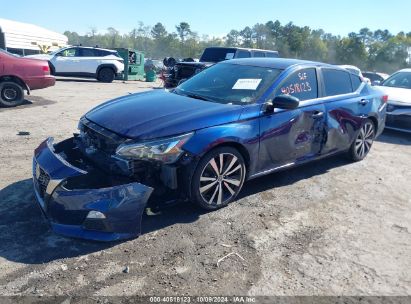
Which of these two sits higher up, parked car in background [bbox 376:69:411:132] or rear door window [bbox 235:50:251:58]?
rear door window [bbox 235:50:251:58]

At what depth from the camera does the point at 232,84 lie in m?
4.65

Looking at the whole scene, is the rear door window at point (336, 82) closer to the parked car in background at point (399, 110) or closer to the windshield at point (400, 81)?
the parked car in background at point (399, 110)

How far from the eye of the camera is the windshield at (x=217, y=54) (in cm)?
1303

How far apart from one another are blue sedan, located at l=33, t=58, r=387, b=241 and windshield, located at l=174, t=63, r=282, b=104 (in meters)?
0.01

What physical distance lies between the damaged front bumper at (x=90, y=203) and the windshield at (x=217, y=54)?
34.1 ft

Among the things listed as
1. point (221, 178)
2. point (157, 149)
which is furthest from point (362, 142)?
point (157, 149)

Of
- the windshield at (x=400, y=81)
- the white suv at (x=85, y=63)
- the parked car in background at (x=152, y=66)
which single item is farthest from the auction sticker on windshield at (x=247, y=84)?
the parked car in background at (x=152, y=66)

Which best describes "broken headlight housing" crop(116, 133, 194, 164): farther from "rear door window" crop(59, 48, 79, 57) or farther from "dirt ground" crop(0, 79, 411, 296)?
"rear door window" crop(59, 48, 79, 57)

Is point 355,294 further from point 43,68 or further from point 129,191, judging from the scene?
point 43,68

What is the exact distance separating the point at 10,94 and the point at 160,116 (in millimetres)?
7277

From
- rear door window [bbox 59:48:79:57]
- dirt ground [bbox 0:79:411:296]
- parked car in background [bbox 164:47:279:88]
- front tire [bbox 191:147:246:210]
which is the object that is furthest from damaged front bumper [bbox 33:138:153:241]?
rear door window [bbox 59:48:79:57]

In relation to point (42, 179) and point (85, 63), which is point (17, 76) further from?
point (85, 63)

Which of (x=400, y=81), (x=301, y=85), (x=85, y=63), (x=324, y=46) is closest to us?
(x=301, y=85)

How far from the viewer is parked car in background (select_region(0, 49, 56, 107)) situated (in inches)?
364
